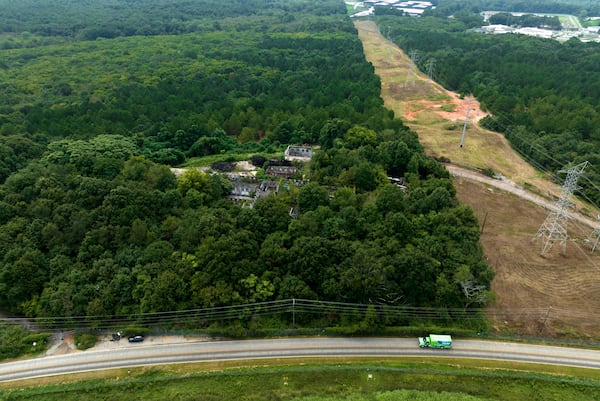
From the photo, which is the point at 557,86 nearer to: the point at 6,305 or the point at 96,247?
the point at 96,247

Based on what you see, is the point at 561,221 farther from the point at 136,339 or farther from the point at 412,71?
the point at 412,71

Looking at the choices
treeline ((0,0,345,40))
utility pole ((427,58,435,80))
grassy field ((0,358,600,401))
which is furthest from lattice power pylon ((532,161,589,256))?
treeline ((0,0,345,40))

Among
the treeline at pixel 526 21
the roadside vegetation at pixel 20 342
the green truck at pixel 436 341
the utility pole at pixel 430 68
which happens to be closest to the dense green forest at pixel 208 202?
the roadside vegetation at pixel 20 342

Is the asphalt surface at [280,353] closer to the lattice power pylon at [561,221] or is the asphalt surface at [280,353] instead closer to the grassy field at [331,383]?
the grassy field at [331,383]

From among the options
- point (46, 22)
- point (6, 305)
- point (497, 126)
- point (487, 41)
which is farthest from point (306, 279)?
point (46, 22)

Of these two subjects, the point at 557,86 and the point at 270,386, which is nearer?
the point at 270,386

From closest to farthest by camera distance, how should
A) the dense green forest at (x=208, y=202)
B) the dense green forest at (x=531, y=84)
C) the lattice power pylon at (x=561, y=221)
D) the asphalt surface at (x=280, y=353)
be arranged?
the asphalt surface at (x=280, y=353)
the dense green forest at (x=208, y=202)
the lattice power pylon at (x=561, y=221)
the dense green forest at (x=531, y=84)

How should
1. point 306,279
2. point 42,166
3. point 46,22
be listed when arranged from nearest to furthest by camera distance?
point 306,279 < point 42,166 < point 46,22
